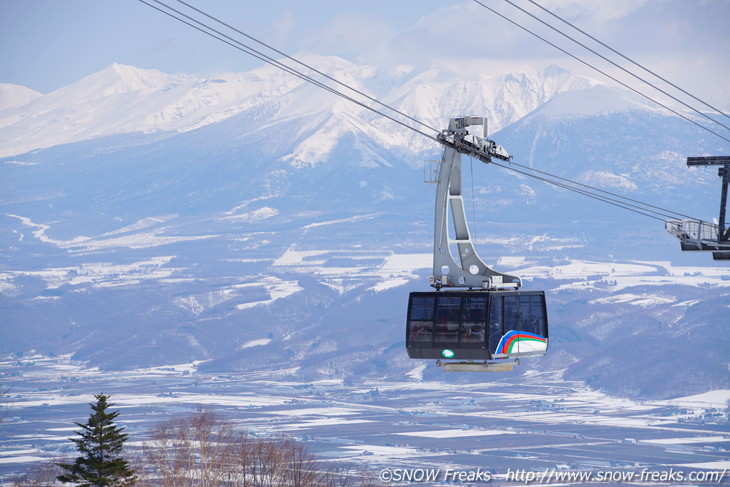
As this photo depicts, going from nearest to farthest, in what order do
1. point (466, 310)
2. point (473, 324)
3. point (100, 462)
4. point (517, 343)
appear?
point (473, 324)
point (466, 310)
point (517, 343)
point (100, 462)

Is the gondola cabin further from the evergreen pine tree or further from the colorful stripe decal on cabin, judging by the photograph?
the evergreen pine tree

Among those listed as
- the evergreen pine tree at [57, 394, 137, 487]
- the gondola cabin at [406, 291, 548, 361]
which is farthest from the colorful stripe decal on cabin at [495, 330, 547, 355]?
the evergreen pine tree at [57, 394, 137, 487]

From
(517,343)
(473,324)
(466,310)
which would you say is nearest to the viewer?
(473,324)

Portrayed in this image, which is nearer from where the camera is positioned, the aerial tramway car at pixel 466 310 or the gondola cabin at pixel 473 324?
the aerial tramway car at pixel 466 310

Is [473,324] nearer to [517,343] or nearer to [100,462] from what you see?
[517,343]

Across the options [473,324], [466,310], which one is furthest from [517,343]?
[466,310]

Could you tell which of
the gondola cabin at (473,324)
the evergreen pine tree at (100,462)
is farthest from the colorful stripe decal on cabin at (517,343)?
the evergreen pine tree at (100,462)

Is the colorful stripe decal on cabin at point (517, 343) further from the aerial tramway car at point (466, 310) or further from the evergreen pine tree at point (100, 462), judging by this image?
the evergreen pine tree at point (100, 462)

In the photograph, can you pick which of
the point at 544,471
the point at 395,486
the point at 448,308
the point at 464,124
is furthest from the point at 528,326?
the point at 544,471
